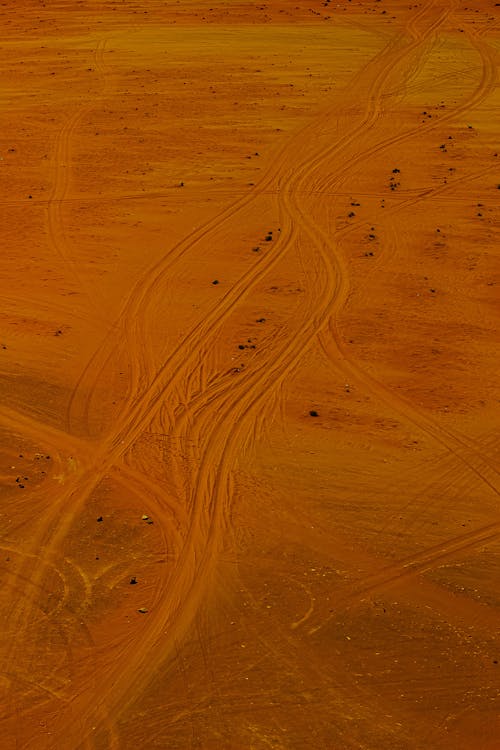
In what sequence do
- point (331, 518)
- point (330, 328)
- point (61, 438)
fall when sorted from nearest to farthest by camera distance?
point (331, 518), point (61, 438), point (330, 328)

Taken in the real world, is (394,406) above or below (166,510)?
above

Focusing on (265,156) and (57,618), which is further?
(265,156)

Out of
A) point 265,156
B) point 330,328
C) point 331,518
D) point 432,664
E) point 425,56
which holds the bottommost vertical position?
point 432,664

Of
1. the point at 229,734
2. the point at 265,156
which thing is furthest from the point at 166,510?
the point at 265,156

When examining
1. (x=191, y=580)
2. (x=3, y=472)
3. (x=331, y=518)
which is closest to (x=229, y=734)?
(x=191, y=580)

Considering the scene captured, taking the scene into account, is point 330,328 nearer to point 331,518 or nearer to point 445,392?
point 445,392

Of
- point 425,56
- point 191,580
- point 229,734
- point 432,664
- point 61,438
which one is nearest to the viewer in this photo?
point 229,734

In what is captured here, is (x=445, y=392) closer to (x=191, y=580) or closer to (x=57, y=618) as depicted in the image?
(x=191, y=580)
